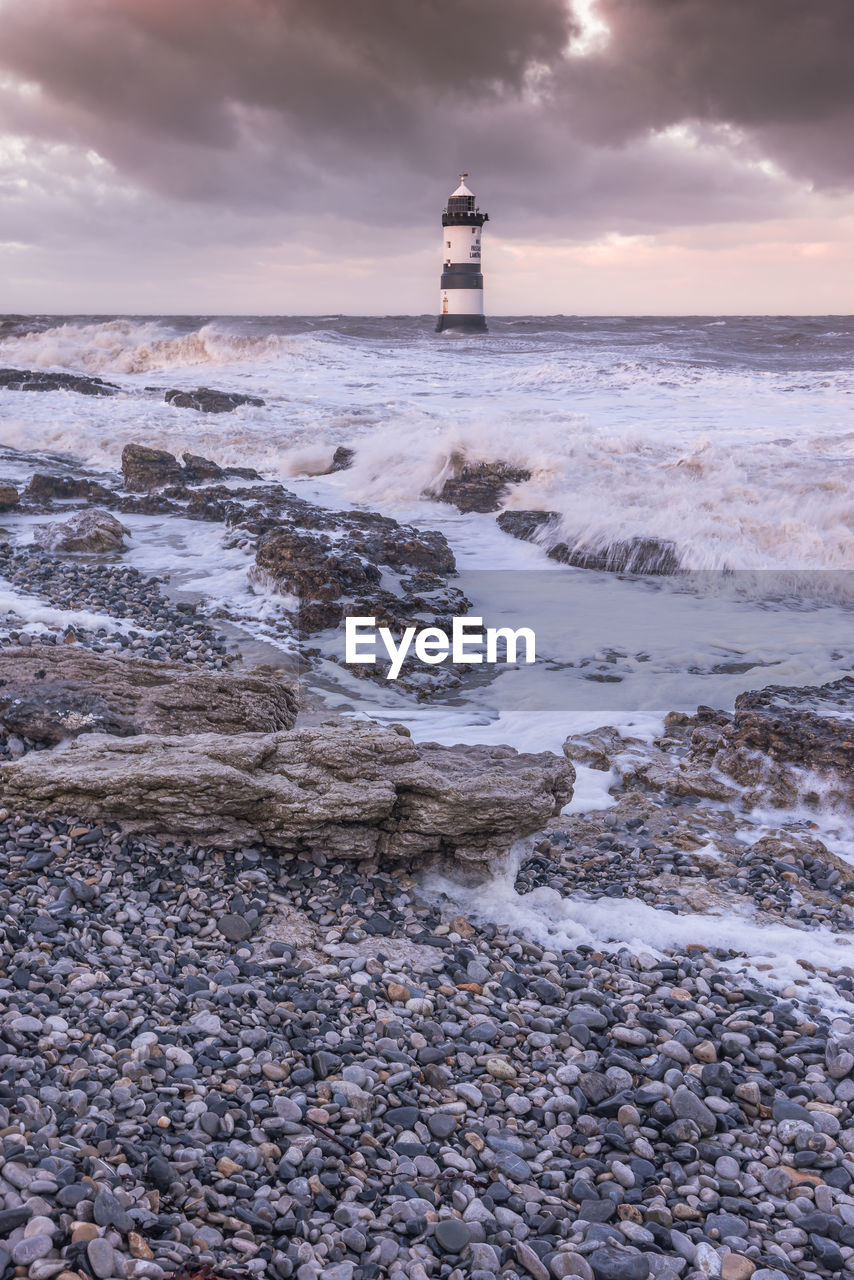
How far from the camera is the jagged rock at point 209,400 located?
21156 mm

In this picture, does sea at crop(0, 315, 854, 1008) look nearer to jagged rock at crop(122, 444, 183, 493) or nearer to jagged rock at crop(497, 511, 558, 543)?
jagged rock at crop(497, 511, 558, 543)

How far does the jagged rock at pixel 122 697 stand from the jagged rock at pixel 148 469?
8997mm

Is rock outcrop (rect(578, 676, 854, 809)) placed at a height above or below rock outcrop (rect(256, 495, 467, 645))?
below

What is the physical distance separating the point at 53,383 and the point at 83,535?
16369mm

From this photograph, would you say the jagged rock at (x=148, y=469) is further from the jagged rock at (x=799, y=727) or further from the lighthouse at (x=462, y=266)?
the lighthouse at (x=462, y=266)

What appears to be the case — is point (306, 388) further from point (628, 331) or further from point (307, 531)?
point (628, 331)

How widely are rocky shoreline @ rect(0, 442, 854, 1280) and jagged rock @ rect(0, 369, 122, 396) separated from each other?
2112cm

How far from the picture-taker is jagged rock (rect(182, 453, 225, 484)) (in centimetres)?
1406

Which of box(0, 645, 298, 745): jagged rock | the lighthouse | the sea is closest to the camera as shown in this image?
box(0, 645, 298, 745): jagged rock

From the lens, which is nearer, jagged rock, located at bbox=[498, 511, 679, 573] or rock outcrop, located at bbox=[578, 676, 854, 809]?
rock outcrop, located at bbox=[578, 676, 854, 809]

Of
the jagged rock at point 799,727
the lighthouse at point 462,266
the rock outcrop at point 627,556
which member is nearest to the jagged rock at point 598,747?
the jagged rock at point 799,727

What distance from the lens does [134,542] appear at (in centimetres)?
1125
